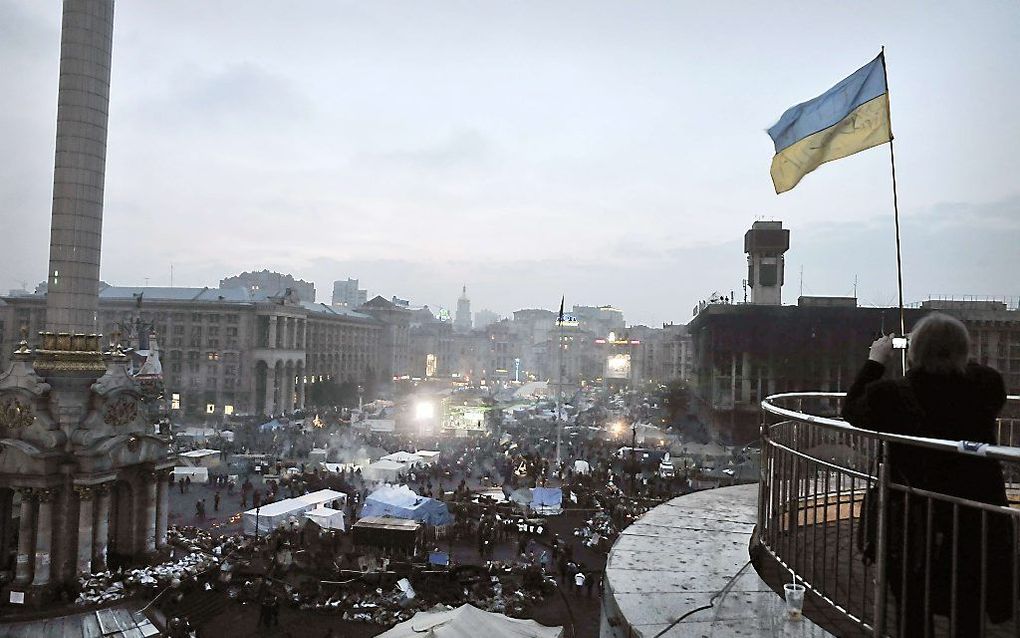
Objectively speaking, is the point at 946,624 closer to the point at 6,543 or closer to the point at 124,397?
the point at 124,397

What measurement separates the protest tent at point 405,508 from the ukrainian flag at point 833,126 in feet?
65.5

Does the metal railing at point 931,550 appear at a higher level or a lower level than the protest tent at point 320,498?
higher

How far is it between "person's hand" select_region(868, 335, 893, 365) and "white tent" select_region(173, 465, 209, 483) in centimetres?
3591

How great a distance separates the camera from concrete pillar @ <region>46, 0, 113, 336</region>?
22344 mm

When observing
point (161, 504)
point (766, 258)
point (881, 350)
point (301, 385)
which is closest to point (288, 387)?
point (301, 385)

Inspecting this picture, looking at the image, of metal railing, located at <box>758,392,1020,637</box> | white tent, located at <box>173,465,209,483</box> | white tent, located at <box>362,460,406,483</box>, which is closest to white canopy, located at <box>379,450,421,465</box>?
white tent, located at <box>362,460,406,483</box>

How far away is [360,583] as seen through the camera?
19.1 metres

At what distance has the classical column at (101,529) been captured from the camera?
19.3 m

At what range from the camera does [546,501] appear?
27531 millimetres

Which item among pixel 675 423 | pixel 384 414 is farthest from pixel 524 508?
pixel 675 423

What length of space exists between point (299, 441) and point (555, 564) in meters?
31.0

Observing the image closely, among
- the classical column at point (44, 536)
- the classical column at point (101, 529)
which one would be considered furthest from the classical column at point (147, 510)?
the classical column at point (44, 536)

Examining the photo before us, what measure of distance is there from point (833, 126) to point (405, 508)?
20.8 meters

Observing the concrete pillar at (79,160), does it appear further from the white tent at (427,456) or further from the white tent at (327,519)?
the white tent at (427,456)
